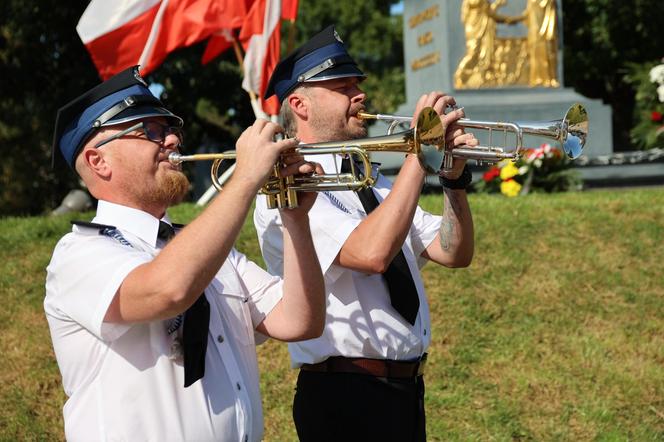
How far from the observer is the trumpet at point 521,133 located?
332 cm

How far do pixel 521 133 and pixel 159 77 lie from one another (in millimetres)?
17914

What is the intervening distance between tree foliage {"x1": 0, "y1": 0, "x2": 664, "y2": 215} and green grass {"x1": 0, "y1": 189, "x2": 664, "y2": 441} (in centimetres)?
1241

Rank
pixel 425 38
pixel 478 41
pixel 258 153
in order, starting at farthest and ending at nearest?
pixel 425 38 → pixel 478 41 → pixel 258 153

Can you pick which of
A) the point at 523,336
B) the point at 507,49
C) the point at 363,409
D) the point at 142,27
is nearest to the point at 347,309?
the point at 363,409

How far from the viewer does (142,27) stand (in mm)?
8734

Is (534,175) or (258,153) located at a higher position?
(258,153)

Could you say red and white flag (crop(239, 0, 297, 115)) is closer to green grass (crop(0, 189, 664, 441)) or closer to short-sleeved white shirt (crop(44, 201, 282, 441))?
green grass (crop(0, 189, 664, 441))

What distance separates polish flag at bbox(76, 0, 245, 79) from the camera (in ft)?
28.2

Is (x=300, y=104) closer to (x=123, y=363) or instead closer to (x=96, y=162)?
(x=96, y=162)

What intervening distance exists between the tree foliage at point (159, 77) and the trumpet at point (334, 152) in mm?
17393

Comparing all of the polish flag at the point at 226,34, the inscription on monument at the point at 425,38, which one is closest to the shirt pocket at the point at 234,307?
the polish flag at the point at 226,34

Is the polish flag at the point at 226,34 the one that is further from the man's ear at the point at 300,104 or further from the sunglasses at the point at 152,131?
the sunglasses at the point at 152,131

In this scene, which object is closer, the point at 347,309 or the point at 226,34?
the point at 347,309

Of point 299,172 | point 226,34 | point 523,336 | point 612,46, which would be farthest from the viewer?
point 612,46
